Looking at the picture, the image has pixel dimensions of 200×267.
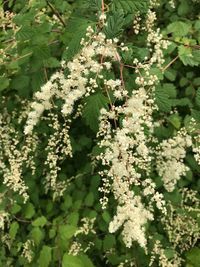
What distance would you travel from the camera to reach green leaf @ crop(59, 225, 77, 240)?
9.94 feet

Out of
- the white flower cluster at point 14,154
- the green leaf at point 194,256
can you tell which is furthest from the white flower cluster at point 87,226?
the green leaf at point 194,256

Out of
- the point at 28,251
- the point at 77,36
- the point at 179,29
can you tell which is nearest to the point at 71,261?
the point at 28,251

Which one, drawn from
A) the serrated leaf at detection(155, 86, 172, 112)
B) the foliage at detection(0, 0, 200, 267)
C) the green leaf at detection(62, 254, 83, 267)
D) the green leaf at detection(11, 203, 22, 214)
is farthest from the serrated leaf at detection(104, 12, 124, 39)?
the green leaf at detection(11, 203, 22, 214)

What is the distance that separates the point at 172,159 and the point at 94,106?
38.9 inches

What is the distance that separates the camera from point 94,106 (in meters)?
2.34

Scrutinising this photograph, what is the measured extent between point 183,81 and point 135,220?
70.7 inches

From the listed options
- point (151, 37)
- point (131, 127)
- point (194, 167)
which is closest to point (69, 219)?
point (194, 167)

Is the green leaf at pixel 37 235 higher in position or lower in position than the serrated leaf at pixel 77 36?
lower

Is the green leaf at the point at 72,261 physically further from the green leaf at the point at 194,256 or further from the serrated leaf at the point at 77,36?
the serrated leaf at the point at 77,36

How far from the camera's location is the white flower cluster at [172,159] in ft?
9.63

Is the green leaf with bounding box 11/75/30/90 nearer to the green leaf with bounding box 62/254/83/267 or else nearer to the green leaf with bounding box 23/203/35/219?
the green leaf with bounding box 23/203/35/219

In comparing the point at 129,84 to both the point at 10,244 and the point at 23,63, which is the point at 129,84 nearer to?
the point at 23,63

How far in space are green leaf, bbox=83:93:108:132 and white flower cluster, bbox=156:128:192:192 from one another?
77cm

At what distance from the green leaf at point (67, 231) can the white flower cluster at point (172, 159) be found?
798 mm
